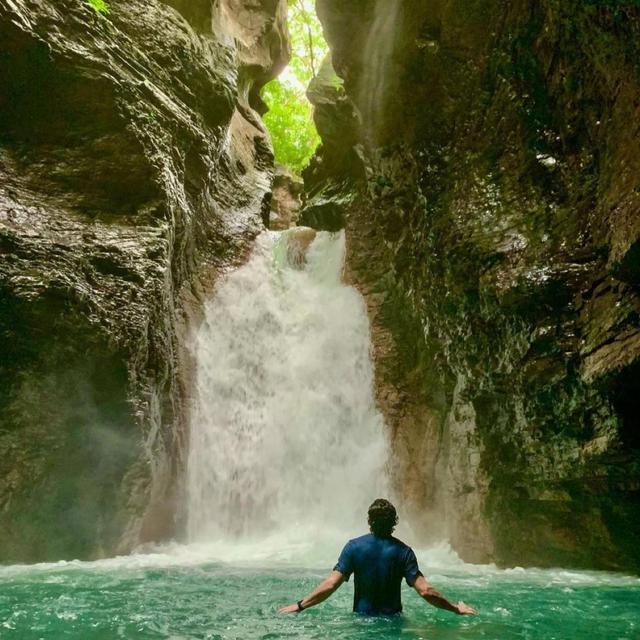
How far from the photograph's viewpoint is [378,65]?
14.2 m

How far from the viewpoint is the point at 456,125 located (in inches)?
467

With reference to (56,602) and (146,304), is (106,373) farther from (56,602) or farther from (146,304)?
(56,602)

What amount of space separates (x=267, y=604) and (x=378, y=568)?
1939 millimetres

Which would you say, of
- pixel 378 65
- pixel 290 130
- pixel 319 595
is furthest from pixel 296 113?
pixel 319 595

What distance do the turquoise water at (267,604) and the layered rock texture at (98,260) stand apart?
1.46m

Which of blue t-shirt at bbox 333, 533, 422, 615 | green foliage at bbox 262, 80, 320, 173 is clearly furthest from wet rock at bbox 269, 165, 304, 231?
blue t-shirt at bbox 333, 533, 422, 615

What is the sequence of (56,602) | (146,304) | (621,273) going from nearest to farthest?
(56,602), (621,273), (146,304)

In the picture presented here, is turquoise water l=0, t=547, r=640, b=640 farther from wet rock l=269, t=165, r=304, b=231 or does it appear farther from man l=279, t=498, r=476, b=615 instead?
wet rock l=269, t=165, r=304, b=231

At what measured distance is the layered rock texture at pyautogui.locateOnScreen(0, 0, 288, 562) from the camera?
30.3 ft

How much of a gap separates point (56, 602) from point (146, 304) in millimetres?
5737

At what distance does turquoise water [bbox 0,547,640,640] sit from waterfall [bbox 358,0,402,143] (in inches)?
411

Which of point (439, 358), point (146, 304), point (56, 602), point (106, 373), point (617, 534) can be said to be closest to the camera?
point (56, 602)

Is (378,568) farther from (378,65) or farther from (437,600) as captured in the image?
(378,65)

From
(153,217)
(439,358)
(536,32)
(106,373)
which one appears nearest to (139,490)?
(106,373)
